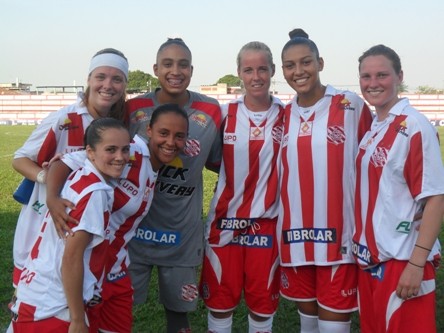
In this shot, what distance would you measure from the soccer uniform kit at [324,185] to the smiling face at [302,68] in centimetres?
13

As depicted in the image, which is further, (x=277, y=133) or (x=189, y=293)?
(x=189, y=293)

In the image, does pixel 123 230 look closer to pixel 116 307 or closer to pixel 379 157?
pixel 116 307

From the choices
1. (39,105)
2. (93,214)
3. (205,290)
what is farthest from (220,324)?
(39,105)

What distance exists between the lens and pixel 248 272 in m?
3.93

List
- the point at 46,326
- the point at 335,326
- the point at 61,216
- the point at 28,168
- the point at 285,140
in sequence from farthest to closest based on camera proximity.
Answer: the point at 285,140 < the point at 335,326 < the point at 28,168 < the point at 61,216 < the point at 46,326

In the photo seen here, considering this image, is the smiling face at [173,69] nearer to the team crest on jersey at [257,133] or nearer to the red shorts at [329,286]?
the team crest on jersey at [257,133]

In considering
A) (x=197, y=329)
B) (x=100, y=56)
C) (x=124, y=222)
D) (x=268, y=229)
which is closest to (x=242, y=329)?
Answer: (x=197, y=329)

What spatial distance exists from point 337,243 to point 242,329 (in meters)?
1.48

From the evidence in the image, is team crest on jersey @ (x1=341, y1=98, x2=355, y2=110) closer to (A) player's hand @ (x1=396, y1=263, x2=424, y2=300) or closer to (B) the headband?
(A) player's hand @ (x1=396, y1=263, x2=424, y2=300)

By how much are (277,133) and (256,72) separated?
0.45m

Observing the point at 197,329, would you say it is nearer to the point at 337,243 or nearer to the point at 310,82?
the point at 337,243

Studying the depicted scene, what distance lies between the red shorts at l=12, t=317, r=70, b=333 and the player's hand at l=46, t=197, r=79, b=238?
16.8 inches

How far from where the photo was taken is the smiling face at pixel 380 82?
323cm

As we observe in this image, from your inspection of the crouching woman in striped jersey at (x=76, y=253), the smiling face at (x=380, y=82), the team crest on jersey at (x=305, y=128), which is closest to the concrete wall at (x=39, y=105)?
the team crest on jersey at (x=305, y=128)
